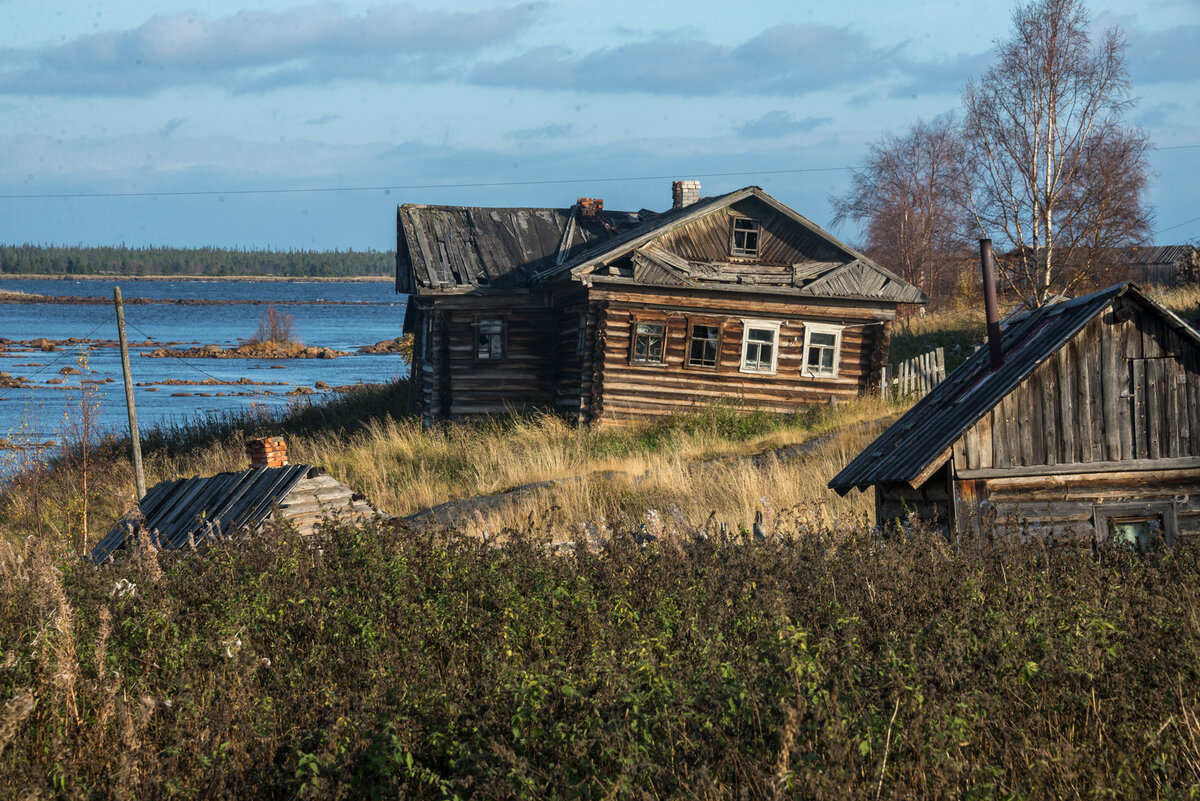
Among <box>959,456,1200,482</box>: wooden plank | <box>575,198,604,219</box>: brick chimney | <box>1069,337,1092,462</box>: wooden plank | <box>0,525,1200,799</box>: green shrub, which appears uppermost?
<box>575,198,604,219</box>: brick chimney

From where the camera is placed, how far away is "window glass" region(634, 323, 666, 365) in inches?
842

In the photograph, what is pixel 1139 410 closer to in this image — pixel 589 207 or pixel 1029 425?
pixel 1029 425

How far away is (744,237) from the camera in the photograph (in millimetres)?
21656

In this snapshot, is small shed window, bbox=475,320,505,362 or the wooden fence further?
small shed window, bbox=475,320,505,362

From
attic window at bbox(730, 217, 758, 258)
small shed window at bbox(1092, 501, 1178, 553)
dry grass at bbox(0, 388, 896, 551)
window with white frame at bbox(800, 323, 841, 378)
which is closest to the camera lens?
small shed window at bbox(1092, 501, 1178, 553)

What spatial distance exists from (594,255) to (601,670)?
55.7 feet

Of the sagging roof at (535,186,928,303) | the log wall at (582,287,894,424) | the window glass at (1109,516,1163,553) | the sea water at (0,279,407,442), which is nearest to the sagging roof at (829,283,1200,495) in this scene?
the window glass at (1109,516,1163,553)

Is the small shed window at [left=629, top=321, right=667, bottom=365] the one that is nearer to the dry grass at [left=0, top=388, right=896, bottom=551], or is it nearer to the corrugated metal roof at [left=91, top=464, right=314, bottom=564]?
the dry grass at [left=0, top=388, right=896, bottom=551]

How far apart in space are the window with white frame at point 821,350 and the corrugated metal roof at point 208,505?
1376 cm

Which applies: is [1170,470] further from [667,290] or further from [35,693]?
[667,290]

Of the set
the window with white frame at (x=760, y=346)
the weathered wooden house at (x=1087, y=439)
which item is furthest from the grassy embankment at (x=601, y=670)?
the window with white frame at (x=760, y=346)

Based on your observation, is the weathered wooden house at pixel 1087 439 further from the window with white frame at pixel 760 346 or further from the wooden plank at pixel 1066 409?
the window with white frame at pixel 760 346

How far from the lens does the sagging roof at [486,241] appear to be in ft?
76.0

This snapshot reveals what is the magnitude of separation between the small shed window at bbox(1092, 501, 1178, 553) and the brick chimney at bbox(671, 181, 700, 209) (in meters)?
16.2
